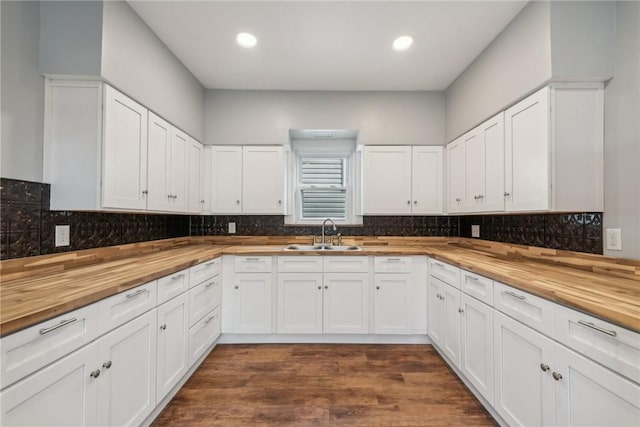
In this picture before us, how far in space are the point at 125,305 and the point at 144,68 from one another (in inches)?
65.4

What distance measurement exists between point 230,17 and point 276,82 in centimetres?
93

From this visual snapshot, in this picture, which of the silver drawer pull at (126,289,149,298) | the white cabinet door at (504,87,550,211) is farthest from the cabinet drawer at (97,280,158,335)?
the white cabinet door at (504,87,550,211)

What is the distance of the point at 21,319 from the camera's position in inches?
34.5

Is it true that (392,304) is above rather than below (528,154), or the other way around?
below

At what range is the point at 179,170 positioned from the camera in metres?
2.53

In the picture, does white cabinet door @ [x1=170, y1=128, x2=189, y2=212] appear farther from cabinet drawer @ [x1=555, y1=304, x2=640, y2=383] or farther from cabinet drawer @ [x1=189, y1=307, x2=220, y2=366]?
cabinet drawer @ [x1=555, y1=304, x2=640, y2=383]

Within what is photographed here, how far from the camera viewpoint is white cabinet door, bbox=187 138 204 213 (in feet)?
8.99

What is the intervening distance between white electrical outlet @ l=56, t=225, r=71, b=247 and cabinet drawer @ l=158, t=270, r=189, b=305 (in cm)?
67

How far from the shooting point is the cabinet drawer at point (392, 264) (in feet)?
8.67

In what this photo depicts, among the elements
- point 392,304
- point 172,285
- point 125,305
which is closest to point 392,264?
point 392,304

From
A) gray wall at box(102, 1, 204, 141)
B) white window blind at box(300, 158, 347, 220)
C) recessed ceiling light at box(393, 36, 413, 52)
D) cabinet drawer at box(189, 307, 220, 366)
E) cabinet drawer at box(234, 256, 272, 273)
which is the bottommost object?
cabinet drawer at box(189, 307, 220, 366)

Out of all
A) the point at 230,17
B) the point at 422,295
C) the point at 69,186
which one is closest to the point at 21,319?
the point at 69,186

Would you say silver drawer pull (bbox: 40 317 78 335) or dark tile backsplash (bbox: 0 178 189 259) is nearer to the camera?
silver drawer pull (bbox: 40 317 78 335)

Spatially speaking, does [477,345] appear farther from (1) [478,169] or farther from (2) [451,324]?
(1) [478,169]
